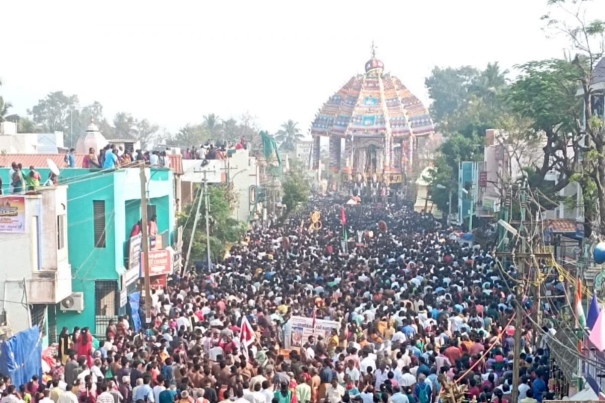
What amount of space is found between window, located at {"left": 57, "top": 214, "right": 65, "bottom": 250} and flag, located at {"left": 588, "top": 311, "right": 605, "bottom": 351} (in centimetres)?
1206

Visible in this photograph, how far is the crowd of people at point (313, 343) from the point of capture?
46.6 ft

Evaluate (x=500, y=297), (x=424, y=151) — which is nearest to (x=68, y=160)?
(x=500, y=297)

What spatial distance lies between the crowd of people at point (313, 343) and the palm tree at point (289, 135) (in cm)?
11222

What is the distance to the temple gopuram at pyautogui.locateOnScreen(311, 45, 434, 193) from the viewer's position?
8975 cm

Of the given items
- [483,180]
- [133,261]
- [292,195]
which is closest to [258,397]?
[133,261]

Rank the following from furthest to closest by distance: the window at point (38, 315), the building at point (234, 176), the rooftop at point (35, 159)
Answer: the building at point (234, 176)
the rooftop at point (35, 159)
the window at point (38, 315)

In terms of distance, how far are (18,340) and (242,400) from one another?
14.8 feet

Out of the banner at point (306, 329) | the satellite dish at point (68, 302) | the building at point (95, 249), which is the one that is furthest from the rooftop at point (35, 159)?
the banner at point (306, 329)

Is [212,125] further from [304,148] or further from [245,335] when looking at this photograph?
[245,335]

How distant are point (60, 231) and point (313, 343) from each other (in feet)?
21.9

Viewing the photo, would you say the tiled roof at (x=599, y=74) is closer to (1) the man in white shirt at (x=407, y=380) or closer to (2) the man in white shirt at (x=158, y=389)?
(1) the man in white shirt at (x=407, y=380)

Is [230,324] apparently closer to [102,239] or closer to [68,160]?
[102,239]

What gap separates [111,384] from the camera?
13.6 meters

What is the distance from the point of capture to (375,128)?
89.5m
